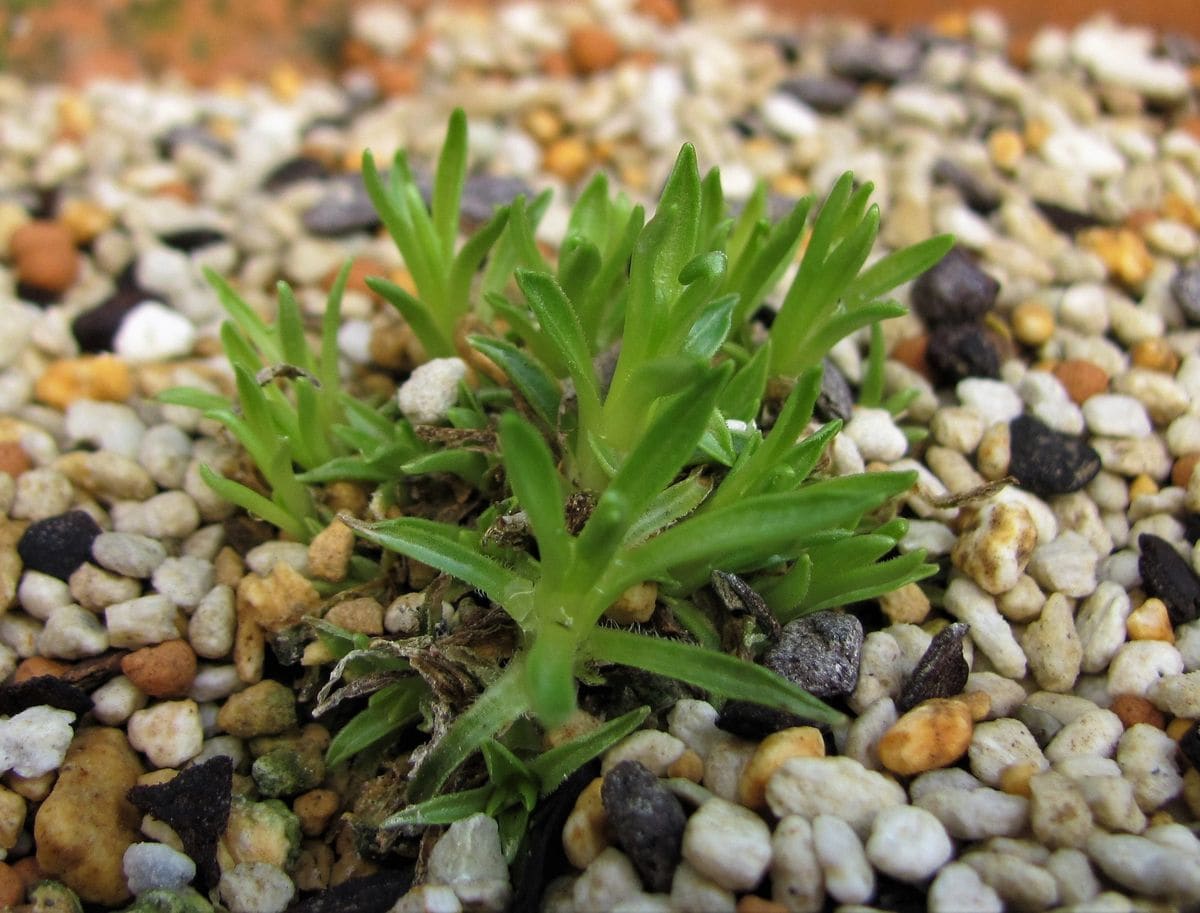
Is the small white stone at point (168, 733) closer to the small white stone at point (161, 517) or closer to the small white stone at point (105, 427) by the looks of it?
the small white stone at point (161, 517)

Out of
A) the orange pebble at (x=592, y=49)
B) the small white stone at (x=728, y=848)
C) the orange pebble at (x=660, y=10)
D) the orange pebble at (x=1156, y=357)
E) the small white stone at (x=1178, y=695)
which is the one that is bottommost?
the small white stone at (x=728, y=848)

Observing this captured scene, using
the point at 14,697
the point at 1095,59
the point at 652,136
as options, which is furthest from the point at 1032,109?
the point at 14,697

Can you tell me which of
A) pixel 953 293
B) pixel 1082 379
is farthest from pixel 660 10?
pixel 1082 379

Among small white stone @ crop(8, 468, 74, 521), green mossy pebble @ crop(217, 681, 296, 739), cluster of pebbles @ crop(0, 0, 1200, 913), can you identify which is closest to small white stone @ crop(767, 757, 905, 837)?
cluster of pebbles @ crop(0, 0, 1200, 913)

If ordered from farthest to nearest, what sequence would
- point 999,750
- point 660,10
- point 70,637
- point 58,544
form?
point 660,10 → point 58,544 → point 70,637 → point 999,750

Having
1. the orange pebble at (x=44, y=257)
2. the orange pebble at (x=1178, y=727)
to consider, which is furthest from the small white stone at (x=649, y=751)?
the orange pebble at (x=44, y=257)

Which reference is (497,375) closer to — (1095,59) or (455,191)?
(455,191)

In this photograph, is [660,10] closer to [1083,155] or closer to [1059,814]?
[1083,155]
